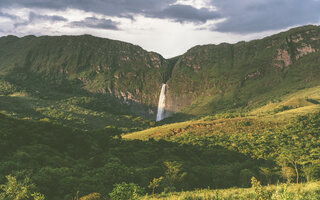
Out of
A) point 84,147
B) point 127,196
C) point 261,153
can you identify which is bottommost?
point 261,153

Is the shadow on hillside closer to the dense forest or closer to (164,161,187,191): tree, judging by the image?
the dense forest

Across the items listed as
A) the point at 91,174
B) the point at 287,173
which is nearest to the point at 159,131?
the point at 287,173

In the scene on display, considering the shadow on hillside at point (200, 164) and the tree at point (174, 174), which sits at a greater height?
the tree at point (174, 174)

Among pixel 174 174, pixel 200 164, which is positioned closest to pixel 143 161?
pixel 174 174

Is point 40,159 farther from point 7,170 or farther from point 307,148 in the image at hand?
point 307,148

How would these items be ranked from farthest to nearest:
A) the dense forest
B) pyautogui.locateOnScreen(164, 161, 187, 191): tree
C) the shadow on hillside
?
1. the shadow on hillside
2. pyautogui.locateOnScreen(164, 161, 187, 191): tree
3. the dense forest

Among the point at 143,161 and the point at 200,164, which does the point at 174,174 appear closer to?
the point at 143,161

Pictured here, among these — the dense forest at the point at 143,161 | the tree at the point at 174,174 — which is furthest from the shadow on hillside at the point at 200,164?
the tree at the point at 174,174

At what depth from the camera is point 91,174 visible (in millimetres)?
44562

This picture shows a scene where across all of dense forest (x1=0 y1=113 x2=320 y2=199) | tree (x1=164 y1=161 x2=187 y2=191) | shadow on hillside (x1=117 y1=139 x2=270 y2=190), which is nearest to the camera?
dense forest (x1=0 y1=113 x2=320 y2=199)

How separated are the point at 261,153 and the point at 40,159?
251 ft

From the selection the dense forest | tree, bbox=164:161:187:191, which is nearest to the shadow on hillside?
the dense forest

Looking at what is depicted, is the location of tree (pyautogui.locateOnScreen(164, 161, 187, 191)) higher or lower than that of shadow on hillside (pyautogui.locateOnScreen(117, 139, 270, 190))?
higher

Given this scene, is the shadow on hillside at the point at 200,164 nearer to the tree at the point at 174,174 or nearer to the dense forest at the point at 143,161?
the dense forest at the point at 143,161
